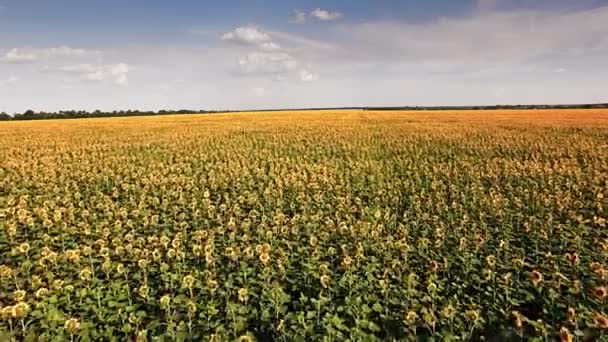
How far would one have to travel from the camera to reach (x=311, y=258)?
6.86m

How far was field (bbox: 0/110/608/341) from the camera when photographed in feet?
16.8

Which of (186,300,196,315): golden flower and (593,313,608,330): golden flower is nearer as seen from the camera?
(593,313,608,330): golden flower

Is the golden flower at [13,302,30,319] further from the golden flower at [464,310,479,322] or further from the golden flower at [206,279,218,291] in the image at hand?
the golden flower at [464,310,479,322]

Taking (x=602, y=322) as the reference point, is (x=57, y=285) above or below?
below

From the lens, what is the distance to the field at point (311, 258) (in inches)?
201

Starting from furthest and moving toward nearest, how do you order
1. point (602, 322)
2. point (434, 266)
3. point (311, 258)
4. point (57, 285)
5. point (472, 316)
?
point (311, 258)
point (434, 266)
point (57, 285)
point (472, 316)
point (602, 322)

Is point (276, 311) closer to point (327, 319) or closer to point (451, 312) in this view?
point (327, 319)

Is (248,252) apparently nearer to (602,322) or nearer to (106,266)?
(106,266)

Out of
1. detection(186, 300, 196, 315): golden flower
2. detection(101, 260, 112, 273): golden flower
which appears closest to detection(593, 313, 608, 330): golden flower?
detection(186, 300, 196, 315): golden flower

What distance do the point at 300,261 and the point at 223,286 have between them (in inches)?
55.5

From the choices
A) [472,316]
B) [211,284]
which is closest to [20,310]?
[211,284]

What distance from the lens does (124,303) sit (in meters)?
5.72

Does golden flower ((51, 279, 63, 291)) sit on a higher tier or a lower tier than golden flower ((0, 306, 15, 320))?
lower

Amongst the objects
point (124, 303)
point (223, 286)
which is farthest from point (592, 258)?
point (124, 303)
